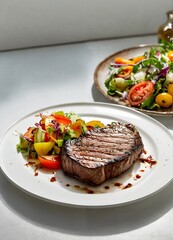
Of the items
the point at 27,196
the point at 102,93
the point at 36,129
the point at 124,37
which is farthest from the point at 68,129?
the point at 124,37

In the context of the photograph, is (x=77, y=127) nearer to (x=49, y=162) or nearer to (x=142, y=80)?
(x=49, y=162)

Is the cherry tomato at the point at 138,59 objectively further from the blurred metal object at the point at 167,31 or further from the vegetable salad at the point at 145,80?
→ the blurred metal object at the point at 167,31

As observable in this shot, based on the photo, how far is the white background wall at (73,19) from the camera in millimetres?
2350

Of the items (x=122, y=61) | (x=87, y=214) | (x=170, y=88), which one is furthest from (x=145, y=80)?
(x=87, y=214)

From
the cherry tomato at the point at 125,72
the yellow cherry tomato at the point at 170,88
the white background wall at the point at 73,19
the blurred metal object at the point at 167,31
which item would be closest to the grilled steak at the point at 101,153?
the yellow cherry tomato at the point at 170,88

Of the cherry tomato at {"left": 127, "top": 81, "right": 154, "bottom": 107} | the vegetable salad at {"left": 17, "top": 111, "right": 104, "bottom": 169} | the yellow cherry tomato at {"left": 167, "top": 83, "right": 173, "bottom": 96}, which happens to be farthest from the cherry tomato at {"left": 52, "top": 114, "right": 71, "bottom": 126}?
the yellow cherry tomato at {"left": 167, "top": 83, "right": 173, "bottom": 96}

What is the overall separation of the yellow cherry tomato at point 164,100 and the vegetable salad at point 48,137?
391 millimetres

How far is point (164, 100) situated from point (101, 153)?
0.55 meters

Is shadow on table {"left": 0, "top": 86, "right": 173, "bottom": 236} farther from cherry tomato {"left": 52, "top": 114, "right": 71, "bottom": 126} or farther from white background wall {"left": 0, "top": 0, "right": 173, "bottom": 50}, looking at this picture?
white background wall {"left": 0, "top": 0, "right": 173, "bottom": 50}

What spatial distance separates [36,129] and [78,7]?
1.12 metres

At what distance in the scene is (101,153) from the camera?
4.58 feet

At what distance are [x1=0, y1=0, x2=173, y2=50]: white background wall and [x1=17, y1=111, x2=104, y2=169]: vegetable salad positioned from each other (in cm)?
93

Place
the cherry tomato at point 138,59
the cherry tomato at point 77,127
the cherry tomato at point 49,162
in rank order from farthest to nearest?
1. the cherry tomato at point 138,59
2. the cherry tomato at point 77,127
3. the cherry tomato at point 49,162

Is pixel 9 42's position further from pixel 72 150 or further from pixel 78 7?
pixel 72 150
